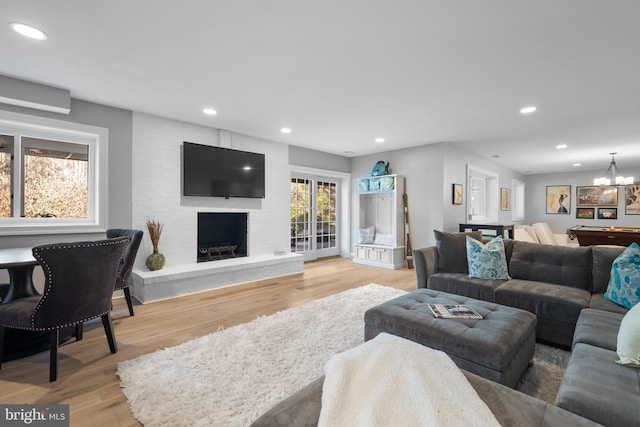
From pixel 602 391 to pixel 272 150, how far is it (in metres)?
5.06

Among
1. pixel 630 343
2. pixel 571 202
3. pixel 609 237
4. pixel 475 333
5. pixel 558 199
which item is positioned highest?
pixel 558 199

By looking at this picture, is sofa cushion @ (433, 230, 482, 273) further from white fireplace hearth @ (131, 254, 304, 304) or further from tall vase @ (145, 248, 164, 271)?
tall vase @ (145, 248, 164, 271)

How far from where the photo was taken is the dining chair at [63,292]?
193 cm

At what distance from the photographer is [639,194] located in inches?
310

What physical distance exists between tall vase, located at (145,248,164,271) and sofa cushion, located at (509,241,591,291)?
14.0ft

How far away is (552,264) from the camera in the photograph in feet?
9.54

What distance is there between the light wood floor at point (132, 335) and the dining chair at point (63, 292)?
0.63 ft

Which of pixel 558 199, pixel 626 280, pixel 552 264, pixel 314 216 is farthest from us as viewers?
pixel 558 199


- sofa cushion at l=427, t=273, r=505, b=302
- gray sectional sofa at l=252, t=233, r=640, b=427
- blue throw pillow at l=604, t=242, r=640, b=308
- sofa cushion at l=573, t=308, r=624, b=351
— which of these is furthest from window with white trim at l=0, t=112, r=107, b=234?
blue throw pillow at l=604, t=242, r=640, b=308

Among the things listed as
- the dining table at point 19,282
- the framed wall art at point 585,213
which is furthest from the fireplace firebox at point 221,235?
the framed wall art at point 585,213

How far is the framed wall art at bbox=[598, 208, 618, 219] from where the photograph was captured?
829 cm

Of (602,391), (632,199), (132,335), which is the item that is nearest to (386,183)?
(132,335)

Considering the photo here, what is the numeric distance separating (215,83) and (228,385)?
2.72 metres

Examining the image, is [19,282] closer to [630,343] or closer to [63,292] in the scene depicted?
[63,292]
